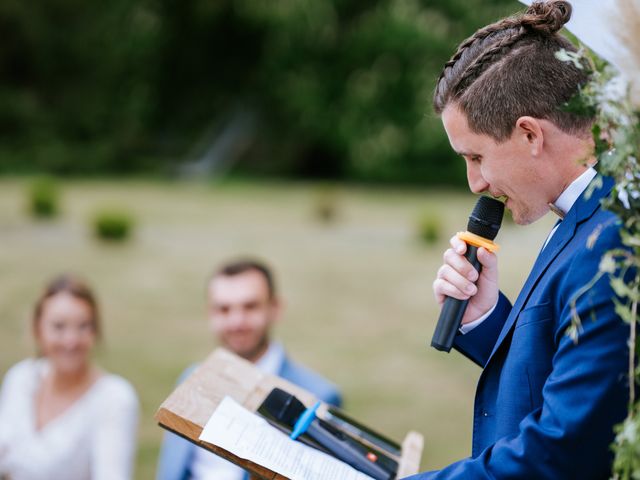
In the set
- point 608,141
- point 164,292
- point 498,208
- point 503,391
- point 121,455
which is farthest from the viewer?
point 164,292

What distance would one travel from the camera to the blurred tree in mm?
22562

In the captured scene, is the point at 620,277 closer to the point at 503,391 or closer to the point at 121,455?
the point at 503,391

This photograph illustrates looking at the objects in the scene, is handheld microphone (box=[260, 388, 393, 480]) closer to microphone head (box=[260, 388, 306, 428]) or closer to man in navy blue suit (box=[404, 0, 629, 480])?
microphone head (box=[260, 388, 306, 428])

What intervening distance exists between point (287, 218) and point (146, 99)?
9540 mm

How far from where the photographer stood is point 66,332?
4051 mm

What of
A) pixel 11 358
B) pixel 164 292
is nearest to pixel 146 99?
pixel 164 292

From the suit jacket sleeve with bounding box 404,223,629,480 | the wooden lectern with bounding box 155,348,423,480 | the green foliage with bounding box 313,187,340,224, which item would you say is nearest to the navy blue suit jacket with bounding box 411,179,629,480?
the suit jacket sleeve with bounding box 404,223,629,480

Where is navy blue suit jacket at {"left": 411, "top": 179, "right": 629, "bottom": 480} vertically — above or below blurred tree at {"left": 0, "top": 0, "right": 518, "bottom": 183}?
below

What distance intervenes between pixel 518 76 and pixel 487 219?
47 cm

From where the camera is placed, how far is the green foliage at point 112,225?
13.1 m

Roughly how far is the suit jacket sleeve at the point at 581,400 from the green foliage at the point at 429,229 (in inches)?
504

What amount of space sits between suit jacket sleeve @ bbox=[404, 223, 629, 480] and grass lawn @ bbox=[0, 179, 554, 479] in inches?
217

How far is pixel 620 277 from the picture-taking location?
1.62 metres

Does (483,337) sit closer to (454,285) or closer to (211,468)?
(454,285)
